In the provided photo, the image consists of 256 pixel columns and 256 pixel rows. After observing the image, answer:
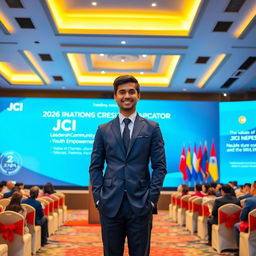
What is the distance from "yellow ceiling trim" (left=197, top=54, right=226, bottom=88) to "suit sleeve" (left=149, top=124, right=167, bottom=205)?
387 inches

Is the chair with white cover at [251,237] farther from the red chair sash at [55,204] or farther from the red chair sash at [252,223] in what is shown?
the red chair sash at [55,204]

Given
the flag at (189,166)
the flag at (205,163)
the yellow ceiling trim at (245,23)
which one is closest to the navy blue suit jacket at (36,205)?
the yellow ceiling trim at (245,23)

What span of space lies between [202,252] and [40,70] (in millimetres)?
8633

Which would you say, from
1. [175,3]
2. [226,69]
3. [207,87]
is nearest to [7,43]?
[175,3]

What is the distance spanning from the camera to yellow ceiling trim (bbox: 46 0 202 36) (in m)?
9.72

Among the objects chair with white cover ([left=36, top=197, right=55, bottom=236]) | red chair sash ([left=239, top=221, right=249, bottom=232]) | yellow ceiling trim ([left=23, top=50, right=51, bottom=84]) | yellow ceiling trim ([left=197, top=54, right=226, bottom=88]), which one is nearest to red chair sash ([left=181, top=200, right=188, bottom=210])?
chair with white cover ([left=36, top=197, right=55, bottom=236])

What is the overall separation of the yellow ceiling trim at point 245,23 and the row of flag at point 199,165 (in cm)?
592

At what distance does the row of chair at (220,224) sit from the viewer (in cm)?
515

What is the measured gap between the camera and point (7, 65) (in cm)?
1358

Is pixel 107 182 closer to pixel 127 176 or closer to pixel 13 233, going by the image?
pixel 127 176

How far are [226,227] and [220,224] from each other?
105 millimetres

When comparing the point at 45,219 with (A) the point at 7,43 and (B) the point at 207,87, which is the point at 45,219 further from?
(B) the point at 207,87

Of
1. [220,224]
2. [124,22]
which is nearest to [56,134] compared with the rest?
[124,22]

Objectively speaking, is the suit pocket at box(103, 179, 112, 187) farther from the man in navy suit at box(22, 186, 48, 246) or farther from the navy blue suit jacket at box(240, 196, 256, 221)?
the man in navy suit at box(22, 186, 48, 246)
